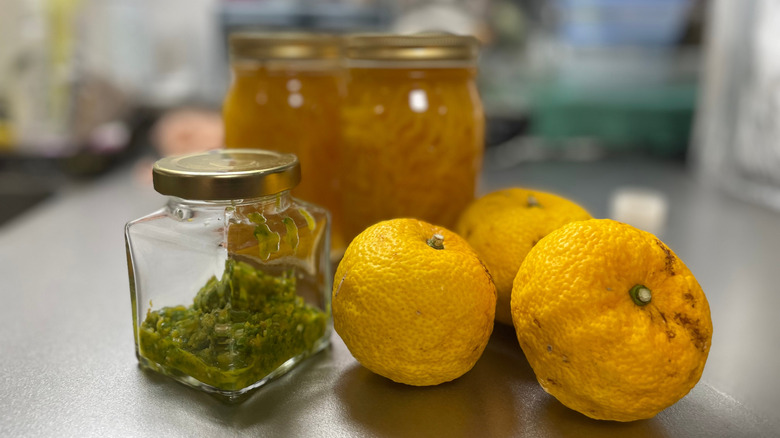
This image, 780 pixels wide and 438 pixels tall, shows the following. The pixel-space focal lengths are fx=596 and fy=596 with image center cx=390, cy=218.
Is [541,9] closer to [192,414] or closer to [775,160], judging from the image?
[775,160]

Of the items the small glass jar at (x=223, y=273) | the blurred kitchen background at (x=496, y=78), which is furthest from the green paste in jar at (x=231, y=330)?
the blurred kitchen background at (x=496, y=78)

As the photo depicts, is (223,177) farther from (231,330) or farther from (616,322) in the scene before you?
(616,322)

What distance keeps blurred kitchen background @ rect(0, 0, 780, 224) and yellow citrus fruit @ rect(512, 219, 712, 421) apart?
95 centimetres

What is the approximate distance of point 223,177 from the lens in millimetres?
445

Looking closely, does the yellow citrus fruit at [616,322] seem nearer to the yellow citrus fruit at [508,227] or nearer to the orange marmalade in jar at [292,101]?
the yellow citrus fruit at [508,227]

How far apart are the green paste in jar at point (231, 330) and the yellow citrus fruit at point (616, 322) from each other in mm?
201

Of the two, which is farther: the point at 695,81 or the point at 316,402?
the point at 695,81

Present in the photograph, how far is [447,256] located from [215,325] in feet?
0.61

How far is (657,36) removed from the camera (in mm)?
1655

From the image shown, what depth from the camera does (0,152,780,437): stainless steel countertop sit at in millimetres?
442

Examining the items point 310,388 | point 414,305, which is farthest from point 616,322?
point 310,388

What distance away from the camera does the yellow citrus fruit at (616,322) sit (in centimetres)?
40

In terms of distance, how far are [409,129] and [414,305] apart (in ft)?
0.84

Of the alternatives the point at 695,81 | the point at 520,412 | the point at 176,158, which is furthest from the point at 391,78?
the point at 695,81
